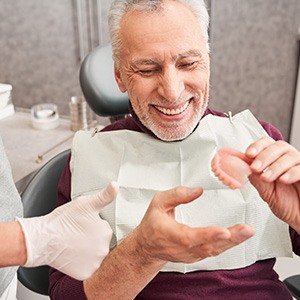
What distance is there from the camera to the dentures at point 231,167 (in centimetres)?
81

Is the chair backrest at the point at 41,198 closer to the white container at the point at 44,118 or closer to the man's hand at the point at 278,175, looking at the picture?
the man's hand at the point at 278,175

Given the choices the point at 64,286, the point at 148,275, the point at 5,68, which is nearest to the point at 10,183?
the point at 64,286

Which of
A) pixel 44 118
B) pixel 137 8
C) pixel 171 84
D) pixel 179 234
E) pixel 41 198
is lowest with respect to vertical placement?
pixel 44 118

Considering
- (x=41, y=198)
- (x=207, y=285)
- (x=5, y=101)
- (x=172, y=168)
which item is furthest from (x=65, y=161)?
(x=5, y=101)

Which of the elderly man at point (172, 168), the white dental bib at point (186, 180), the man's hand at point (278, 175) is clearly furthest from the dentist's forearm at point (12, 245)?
the man's hand at point (278, 175)

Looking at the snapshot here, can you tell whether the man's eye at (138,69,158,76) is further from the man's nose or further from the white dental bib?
the white dental bib

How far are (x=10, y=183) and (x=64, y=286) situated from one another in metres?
0.31

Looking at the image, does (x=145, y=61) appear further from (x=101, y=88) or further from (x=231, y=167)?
(x=101, y=88)

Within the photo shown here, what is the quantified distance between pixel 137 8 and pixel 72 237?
0.59 meters

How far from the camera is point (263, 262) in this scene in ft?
4.00

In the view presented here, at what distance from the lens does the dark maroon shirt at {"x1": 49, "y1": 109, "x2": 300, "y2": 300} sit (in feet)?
3.79

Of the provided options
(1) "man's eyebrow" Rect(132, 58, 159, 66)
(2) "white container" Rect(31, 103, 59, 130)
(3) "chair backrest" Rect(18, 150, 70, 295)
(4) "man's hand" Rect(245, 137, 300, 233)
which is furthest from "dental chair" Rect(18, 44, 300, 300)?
(2) "white container" Rect(31, 103, 59, 130)

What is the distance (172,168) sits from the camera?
1.25 metres

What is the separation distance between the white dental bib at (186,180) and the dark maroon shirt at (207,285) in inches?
1.0
